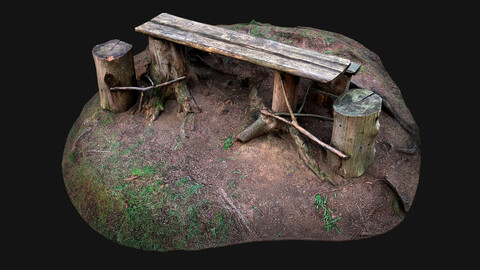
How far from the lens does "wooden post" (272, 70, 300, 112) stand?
8289mm

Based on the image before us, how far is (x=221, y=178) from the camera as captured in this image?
846cm

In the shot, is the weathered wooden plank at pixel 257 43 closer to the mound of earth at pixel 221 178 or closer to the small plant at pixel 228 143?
the mound of earth at pixel 221 178

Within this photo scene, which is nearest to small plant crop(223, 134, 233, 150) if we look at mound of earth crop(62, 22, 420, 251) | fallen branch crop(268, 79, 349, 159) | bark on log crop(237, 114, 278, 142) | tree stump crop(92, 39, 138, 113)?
mound of earth crop(62, 22, 420, 251)

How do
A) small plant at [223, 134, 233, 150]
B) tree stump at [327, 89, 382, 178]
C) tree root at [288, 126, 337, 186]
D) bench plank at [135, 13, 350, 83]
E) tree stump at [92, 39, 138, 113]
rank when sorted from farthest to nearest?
tree stump at [92, 39, 138, 113] → small plant at [223, 134, 233, 150] → tree root at [288, 126, 337, 186] → bench plank at [135, 13, 350, 83] → tree stump at [327, 89, 382, 178]

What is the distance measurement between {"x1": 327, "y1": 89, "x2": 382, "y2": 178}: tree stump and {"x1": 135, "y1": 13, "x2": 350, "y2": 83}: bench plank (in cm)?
45

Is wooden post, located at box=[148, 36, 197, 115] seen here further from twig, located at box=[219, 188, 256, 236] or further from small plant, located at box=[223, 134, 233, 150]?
twig, located at box=[219, 188, 256, 236]

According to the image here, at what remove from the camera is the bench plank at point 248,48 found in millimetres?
7957

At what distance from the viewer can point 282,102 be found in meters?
8.54

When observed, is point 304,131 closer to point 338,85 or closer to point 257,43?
point 338,85

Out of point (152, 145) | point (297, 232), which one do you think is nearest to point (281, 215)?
point (297, 232)

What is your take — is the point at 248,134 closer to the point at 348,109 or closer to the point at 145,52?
the point at 348,109

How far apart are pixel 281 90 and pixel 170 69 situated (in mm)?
1950

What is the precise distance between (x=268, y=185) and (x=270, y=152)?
1.82ft

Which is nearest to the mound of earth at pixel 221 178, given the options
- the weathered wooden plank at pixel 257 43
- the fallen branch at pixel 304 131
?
the fallen branch at pixel 304 131
